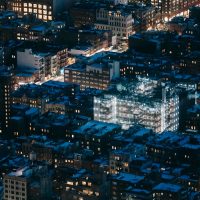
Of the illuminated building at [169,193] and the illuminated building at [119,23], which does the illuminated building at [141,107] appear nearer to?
the illuminated building at [169,193]

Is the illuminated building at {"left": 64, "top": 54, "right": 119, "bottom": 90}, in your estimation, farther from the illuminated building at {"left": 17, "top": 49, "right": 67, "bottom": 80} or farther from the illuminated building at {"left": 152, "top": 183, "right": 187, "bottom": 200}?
the illuminated building at {"left": 152, "top": 183, "right": 187, "bottom": 200}

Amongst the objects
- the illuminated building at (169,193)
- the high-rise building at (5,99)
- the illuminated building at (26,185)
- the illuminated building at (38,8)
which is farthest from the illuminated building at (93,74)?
the illuminated building at (169,193)

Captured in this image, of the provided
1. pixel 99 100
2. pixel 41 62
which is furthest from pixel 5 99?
pixel 41 62

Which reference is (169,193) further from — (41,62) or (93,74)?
(41,62)

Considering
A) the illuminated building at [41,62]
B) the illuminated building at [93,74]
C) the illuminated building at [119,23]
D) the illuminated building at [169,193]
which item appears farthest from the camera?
the illuminated building at [119,23]

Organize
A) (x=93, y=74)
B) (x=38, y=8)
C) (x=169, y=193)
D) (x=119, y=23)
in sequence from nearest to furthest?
(x=169, y=193) < (x=93, y=74) < (x=119, y=23) < (x=38, y=8)

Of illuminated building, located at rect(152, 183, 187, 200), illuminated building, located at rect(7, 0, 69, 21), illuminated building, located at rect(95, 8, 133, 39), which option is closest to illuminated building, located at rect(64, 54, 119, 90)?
illuminated building, located at rect(95, 8, 133, 39)
